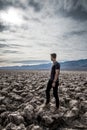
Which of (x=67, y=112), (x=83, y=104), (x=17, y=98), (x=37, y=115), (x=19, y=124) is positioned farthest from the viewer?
(x=17, y=98)

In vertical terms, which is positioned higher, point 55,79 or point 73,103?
point 55,79

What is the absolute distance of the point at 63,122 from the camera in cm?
487

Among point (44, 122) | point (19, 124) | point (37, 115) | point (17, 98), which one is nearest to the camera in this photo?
point (19, 124)

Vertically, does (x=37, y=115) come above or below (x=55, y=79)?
below

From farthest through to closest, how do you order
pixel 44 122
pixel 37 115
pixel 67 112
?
pixel 67 112
pixel 37 115
pixel 44 122

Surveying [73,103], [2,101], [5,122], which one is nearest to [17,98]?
[2,101]

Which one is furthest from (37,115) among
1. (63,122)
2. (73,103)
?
(73,103)

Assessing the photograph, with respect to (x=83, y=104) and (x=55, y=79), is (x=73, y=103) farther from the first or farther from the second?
(x=55, y=79)

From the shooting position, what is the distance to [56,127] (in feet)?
15.0

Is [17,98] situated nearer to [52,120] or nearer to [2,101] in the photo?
[2,101]

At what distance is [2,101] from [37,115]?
6.64 ft

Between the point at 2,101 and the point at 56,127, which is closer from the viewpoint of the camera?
the point at 56,127

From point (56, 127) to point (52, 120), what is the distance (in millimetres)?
211

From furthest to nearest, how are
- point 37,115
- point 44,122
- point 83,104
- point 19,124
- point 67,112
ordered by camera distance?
1. point 83,104
2. point 67,112
3. point 37,115
4. point 44,122
5. point 19,124
